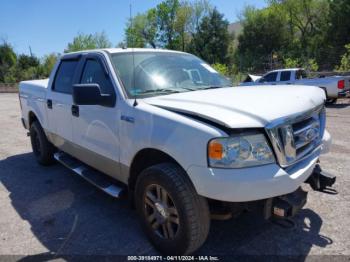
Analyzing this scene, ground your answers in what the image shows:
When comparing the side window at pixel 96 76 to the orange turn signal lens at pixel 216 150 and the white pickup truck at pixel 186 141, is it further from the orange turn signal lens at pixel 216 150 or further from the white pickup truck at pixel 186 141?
the orange turn signal lens at pixel 216 150

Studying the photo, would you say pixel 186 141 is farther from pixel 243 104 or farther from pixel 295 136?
pixel 295 136

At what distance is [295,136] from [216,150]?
0.74 metres

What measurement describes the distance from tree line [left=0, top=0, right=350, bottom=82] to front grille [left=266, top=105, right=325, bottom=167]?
23.1 meters

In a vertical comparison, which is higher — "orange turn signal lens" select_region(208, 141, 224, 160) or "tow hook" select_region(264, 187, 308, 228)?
"orange turn signal lens" select_region(208, 141, 224, 160)

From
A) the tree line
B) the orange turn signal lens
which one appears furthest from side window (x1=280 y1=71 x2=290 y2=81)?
the orange turn signal lens

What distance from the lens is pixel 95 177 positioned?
3900 millimetres

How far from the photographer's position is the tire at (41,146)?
220 inches

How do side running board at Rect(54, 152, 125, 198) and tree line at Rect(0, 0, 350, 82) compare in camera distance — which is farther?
tree line at Rect(0, 0, 350, 82)

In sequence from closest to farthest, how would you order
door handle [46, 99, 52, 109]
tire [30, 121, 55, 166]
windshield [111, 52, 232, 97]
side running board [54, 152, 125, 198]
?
windshield [111, 52, 232, 97] < side running board [54, 152, 125, 198] < door handle [46, 99, 52, 109] < tire [30, 121, 55, 166]

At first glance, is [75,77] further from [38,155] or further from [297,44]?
[297,44]

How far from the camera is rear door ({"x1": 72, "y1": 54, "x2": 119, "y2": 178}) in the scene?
3.37m

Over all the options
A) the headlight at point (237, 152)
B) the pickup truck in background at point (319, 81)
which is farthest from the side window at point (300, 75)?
the headlight at point (237, 152)

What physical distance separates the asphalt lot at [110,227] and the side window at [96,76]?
148cm

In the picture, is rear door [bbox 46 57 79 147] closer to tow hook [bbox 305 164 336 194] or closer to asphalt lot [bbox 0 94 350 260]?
asphalt lot [bbox 0 94 350 260]
